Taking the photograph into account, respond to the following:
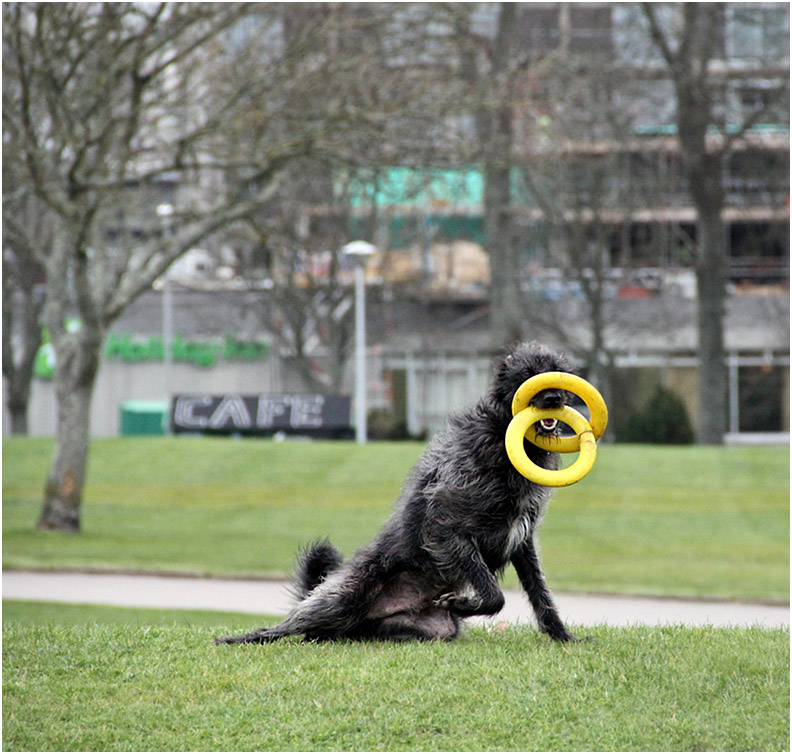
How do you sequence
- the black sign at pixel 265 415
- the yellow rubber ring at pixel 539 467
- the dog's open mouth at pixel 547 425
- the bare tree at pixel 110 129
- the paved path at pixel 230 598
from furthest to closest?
1. the black sign at pixel 265 415
2. the bare tree at pixel 110 129
3. the paved path at pixel 230 598
4. the dog's open mouth at pixel 547 425
5. the yellow rubber ring at pixel 539 467

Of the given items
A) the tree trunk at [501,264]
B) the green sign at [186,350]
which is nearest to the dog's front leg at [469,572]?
the tree trunk at [501,264]

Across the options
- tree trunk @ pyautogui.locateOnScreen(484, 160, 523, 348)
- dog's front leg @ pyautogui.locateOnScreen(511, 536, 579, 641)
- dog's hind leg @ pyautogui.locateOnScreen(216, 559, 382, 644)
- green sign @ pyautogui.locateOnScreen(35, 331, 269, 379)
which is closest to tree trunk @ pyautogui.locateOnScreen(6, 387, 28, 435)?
green sign @ pyautogui.locateOnScreen(35, 331, 269, 379)

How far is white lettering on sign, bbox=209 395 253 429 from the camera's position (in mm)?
30812

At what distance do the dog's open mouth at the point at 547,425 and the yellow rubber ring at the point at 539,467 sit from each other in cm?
10

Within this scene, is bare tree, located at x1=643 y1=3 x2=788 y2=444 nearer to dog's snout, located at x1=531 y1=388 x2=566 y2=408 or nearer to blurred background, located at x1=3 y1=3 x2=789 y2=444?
blurred background, located at x1=3 y1=3 x2=789 y2=444

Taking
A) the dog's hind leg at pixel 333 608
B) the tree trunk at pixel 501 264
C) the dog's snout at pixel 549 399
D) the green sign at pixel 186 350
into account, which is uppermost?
the tree trunk at pixel 501 264

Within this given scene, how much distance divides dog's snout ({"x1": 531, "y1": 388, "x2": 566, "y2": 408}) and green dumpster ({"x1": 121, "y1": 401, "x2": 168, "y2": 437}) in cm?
3469

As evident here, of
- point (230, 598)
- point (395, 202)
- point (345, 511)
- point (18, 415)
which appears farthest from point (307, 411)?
point (230, 598)

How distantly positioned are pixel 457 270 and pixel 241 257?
26.7 feet

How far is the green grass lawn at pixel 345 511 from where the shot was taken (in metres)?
15.9

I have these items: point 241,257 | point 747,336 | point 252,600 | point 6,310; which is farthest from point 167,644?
point 747,336

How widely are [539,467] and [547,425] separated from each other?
9.0 inches

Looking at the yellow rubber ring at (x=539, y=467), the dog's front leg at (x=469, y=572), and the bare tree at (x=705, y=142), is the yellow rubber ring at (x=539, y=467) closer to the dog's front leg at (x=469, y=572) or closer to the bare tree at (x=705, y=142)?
the dog's front leg at (x=469, y=572)

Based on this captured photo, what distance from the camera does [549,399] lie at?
18.0 ft
